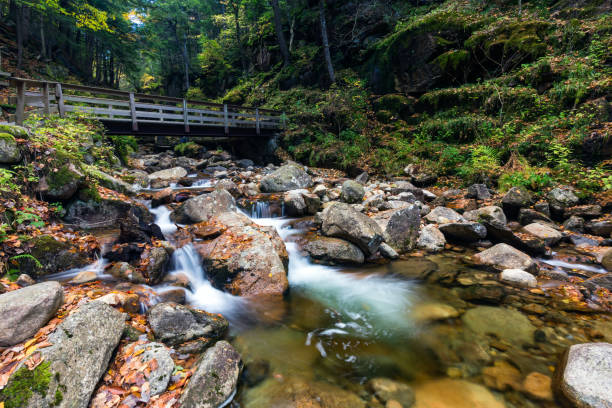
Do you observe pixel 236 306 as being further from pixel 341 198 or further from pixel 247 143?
pixel 247 143

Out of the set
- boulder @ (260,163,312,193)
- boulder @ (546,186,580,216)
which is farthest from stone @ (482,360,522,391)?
boulder @ (260,163,312,193)

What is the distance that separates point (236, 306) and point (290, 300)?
0.86m

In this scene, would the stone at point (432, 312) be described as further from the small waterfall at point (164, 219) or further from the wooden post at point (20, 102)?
the wooden post at point (20, 102)

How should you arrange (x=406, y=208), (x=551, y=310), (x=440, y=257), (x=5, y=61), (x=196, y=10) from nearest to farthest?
(x=551, y=310) < (x=440, y=257) < (x=406, y=208) < (x=5, y=61) < (x=196, y=10)

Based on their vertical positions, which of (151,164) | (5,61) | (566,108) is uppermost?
(5,61)

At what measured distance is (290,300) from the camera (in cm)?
415

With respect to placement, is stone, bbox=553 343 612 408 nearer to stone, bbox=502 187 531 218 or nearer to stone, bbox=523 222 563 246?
stone, bbox=523 222 563 246

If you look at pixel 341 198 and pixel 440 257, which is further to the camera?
pixel 341 198

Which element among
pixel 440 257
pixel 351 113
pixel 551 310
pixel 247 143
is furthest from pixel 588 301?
pixel 247 143

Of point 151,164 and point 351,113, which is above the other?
point 351,113

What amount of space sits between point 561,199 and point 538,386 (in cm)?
578

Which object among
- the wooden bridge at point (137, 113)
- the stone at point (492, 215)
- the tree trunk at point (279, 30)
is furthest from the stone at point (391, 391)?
the tree trunk at point (279, 30)

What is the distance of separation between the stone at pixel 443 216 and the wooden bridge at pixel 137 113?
9.86 metres

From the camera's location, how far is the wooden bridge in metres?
7.24
